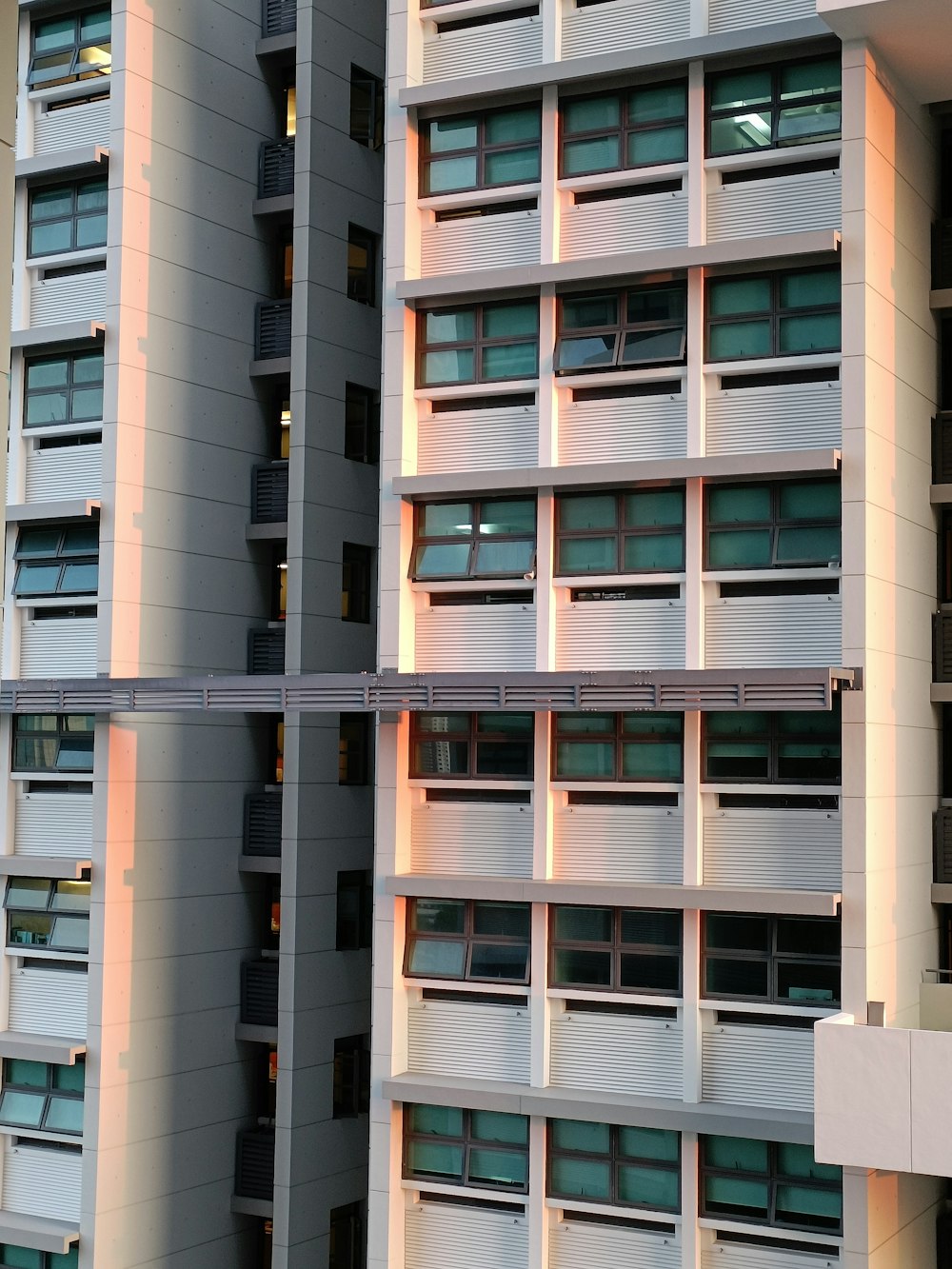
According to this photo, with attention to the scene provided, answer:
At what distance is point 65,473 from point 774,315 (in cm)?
1333

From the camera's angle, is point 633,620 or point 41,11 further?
point 41,11

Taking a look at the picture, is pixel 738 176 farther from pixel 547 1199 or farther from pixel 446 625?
pixel 547 1199

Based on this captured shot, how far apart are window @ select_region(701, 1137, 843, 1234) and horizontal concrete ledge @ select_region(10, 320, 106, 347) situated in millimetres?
16951

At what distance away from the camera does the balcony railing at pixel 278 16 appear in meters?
30.4

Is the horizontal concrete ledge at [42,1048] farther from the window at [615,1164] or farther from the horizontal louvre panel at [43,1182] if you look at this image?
the window at [615,1164]

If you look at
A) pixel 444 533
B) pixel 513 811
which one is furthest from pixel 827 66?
pixel 513 811

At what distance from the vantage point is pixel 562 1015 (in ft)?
75.4

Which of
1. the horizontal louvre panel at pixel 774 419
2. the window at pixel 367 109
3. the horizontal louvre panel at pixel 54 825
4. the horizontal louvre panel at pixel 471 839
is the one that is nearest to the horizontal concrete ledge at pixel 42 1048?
the horizontal louvre panel at pixel 54 825

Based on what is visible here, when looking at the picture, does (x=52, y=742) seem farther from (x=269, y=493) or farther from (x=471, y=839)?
(x=471, y=839)

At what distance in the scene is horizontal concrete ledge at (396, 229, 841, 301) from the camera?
21.5 meters

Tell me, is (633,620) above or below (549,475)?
below

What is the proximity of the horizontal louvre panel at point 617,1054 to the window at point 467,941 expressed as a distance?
3.71 ft

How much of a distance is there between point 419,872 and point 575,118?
11.8 m

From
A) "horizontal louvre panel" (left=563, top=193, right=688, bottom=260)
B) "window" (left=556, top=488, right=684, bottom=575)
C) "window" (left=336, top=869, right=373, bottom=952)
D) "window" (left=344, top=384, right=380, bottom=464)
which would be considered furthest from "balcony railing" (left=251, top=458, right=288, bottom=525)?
"horizontal louvre panel" (left=563, top=193, right=688, bottom=260)
